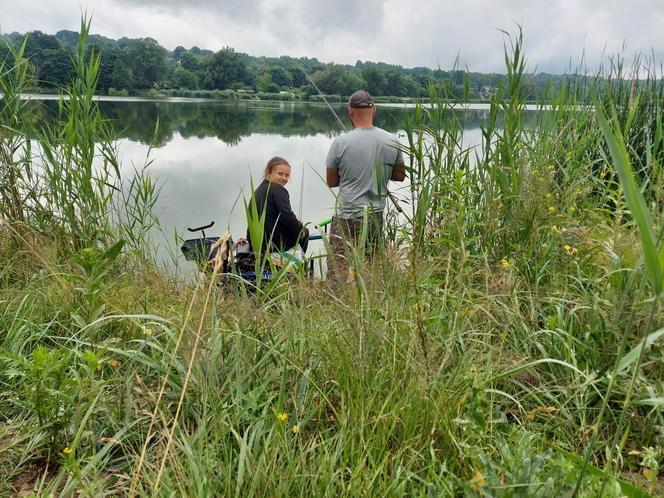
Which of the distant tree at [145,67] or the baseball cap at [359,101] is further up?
the distant tree at [145,67]

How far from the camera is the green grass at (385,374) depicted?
1.15 meters

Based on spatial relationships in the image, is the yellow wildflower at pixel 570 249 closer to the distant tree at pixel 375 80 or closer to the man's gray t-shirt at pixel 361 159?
the man's gray t-shirt at pixel 361 159

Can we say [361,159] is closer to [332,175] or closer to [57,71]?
[332,175]

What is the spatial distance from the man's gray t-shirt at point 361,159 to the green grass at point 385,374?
0.88m

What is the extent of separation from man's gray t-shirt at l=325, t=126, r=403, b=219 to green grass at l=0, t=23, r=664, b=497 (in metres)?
0.88

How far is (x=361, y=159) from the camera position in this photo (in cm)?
360

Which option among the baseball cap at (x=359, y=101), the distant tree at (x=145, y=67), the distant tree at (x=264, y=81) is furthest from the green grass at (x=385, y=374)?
the distant tree at (x=145, y=67)

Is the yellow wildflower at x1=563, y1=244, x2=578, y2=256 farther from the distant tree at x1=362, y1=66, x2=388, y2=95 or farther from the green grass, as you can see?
the distant tree at x1=362, y1=66, x2=388, y2=95

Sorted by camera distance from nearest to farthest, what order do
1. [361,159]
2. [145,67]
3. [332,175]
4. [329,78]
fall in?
[329,78], [361,159], [332,175], [145,67]

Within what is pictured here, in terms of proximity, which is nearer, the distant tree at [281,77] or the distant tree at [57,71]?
the distant tree at [281,77]

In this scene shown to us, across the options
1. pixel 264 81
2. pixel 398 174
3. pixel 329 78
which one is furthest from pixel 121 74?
pixel 329 78

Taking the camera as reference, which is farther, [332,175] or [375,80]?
[375,80]

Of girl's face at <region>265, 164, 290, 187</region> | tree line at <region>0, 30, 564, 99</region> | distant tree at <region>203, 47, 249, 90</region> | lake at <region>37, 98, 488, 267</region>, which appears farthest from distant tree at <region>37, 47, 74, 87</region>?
distant tree at <region>203, 47, 249, 90</region>

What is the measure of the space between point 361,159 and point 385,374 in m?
2.37
